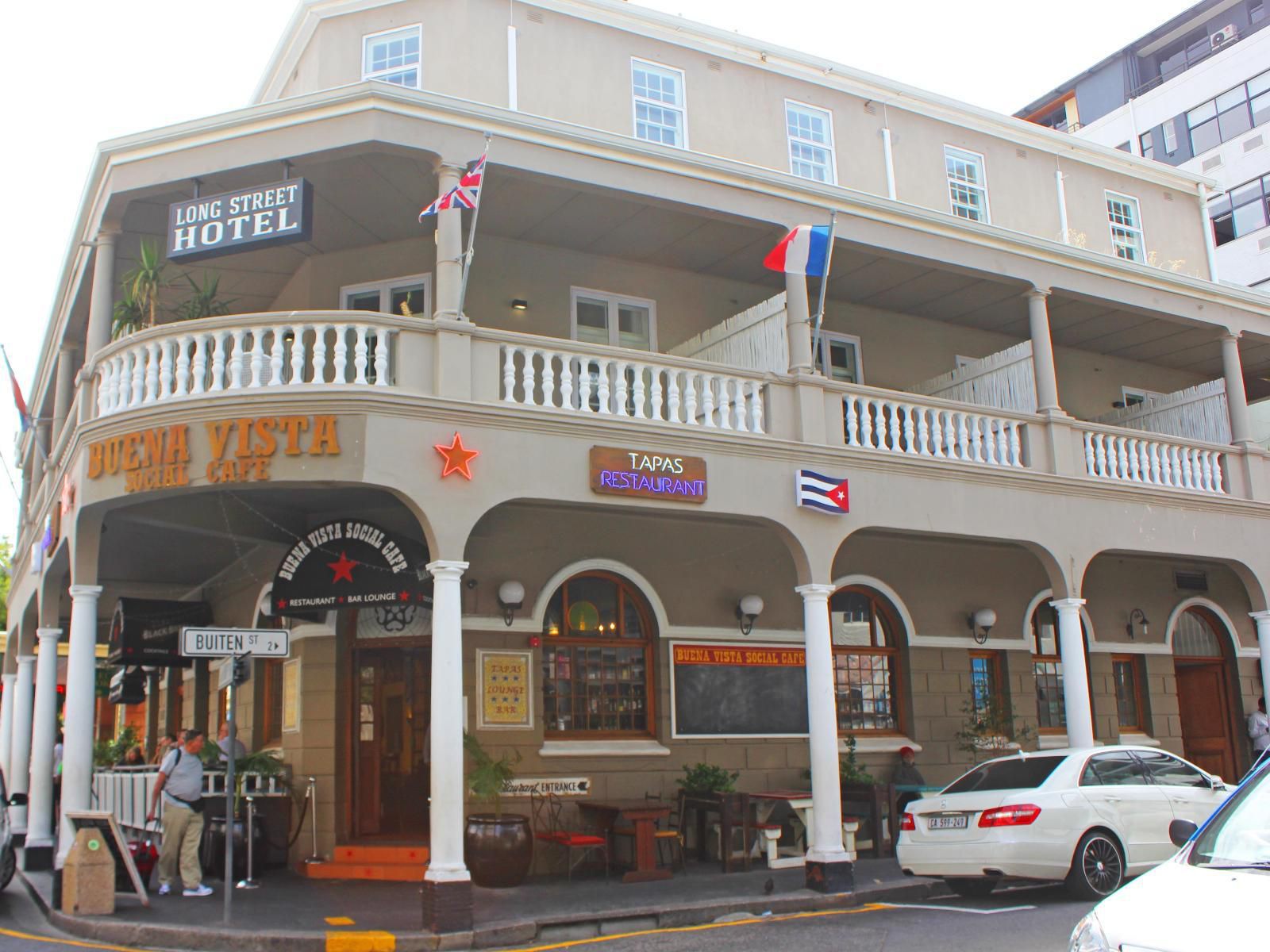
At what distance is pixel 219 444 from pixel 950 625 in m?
11.1

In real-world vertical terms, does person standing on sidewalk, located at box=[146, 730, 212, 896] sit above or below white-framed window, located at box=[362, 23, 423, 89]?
below

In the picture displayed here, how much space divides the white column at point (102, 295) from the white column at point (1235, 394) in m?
15.7

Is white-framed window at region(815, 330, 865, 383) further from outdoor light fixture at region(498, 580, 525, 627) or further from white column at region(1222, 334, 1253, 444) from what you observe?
outdoor light fixture at region(498, 580, 525, 627)

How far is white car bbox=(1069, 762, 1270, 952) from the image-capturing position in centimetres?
491

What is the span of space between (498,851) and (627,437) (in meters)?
4.68

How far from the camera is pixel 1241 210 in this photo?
38.1 m

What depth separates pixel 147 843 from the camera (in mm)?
14156

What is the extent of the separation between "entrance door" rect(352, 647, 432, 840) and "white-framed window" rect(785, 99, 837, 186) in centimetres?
976

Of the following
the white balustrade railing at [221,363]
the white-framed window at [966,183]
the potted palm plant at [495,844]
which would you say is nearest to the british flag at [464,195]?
the white balustrade railing at [221,363]

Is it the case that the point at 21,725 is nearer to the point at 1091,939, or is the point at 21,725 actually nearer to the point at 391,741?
the point at 391,741

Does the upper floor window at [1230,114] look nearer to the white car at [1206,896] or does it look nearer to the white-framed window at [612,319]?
the white-framed window at [612,319]

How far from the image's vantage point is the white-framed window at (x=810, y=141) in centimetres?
1955

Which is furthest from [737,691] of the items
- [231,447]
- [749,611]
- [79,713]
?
[79,713]

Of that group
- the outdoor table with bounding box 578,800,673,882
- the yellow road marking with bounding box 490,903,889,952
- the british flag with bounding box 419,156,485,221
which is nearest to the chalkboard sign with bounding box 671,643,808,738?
the outdoor table with bounding box 578,800,673,882
